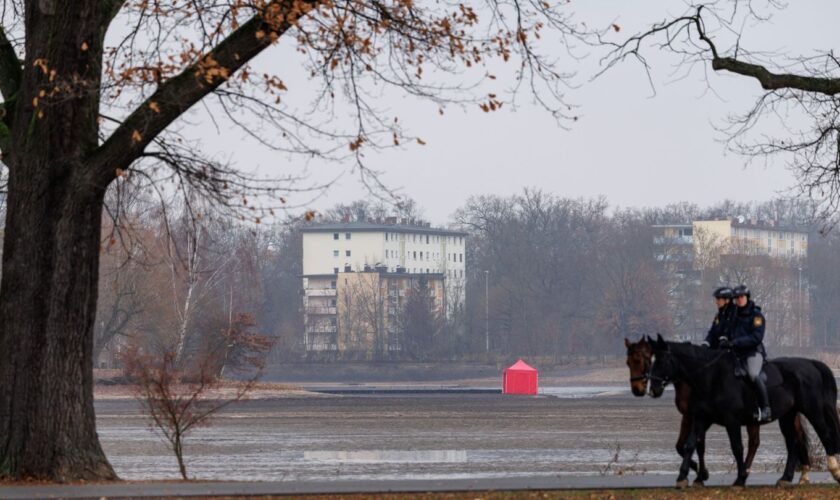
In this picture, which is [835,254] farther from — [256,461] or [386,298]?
[256,461]

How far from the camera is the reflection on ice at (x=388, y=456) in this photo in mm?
31484

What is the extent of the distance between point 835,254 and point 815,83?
465 feet

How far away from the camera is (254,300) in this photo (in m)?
117

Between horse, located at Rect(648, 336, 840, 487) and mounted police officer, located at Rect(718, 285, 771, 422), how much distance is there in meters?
0.13

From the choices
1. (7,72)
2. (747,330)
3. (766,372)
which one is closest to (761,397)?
(766,372)

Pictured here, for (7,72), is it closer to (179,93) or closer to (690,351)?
(179,93)

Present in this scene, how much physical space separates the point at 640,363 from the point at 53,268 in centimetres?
794

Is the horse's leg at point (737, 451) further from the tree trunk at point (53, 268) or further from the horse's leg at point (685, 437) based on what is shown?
the tree trunk at point (53, 268)

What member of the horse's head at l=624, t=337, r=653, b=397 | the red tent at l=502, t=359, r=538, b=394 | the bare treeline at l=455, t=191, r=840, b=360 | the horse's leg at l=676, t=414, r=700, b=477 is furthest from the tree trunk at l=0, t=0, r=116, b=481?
the bare treeline at l=455, t=191, r=840, b=360

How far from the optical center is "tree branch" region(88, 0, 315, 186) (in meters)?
20.8

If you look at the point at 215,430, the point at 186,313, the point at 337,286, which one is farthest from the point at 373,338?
the point at 215,430

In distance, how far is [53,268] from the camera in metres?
21.4

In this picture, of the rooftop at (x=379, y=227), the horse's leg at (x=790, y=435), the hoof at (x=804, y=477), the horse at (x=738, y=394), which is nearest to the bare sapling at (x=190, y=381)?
the horse at (x=738, y=394)

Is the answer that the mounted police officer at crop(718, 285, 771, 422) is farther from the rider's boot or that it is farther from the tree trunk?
the tree trunk
